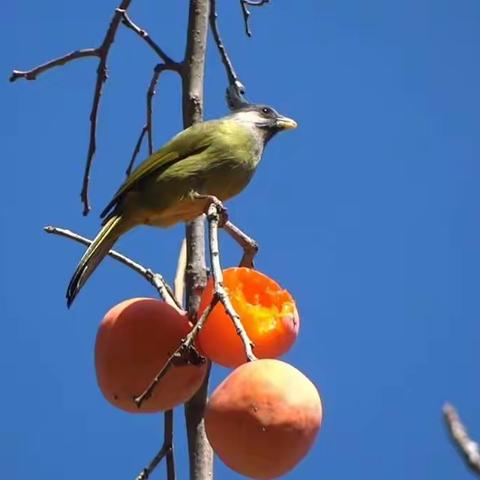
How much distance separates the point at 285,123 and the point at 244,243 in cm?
150

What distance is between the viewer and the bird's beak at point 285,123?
3.69 meters

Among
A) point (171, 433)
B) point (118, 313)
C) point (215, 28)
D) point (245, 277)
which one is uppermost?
point (215, 28)

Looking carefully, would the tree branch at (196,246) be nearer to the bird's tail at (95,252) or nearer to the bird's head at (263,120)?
the bird's tail at (95,252)

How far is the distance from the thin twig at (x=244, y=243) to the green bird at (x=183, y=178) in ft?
1.71

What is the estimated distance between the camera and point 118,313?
2.20 m

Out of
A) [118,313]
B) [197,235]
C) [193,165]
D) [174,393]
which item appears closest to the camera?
[174,393]

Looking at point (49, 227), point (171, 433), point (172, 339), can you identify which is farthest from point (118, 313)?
point (49, 227)

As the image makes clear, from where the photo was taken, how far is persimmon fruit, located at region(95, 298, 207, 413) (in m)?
2.08

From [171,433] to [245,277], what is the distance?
1.47ft

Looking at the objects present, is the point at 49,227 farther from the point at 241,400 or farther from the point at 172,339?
the point at 241,400

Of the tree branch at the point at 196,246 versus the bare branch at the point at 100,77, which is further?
the bare branch at the point at 100,77

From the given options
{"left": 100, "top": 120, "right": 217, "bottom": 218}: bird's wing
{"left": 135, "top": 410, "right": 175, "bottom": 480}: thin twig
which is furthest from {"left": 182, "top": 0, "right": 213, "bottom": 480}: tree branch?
{"left": 100, "top": 120, "right": 217, "bottom": 218}: bird's wing

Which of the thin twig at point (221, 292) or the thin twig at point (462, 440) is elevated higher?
the thin twig at point (462, 440)

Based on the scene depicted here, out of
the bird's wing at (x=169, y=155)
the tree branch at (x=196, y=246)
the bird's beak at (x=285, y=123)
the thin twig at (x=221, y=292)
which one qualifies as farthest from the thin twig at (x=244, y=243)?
the bird's beak at (x=285, y=123)
